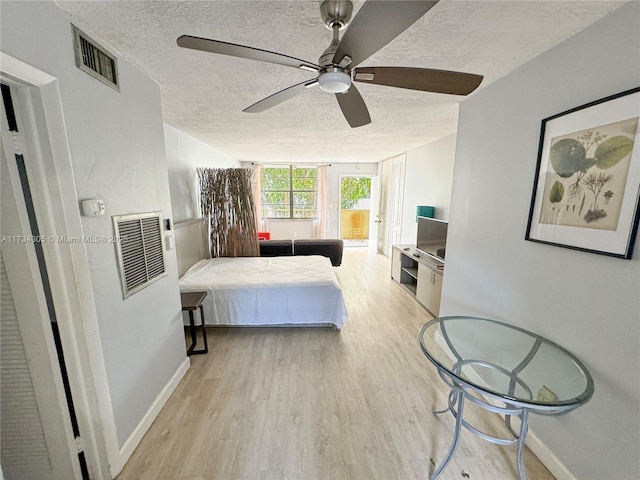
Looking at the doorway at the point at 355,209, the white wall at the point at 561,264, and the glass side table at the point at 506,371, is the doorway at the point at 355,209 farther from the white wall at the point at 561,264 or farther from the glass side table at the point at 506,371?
the glass side table at the point at 506,371

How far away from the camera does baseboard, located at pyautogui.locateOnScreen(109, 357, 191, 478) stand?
1338 mm

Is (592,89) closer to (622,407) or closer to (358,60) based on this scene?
(358,60)

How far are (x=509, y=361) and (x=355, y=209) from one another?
567 centimetres

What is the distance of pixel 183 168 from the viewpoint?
3301 mm

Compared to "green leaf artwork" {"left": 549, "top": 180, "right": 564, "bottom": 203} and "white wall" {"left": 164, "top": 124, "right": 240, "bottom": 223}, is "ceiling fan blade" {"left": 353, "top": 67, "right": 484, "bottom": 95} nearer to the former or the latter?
"green leaf artwork" {"left": 549, "top": 180, "right": 564, "bottom": 203}

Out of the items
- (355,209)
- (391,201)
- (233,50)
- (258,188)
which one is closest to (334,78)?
(233,50)

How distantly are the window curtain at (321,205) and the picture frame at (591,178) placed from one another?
524cm

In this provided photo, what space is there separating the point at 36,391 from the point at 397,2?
6.80ft

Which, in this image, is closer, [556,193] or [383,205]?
[556,193]

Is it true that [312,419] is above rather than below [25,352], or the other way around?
below

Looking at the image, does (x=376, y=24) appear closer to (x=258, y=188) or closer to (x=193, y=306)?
(x=193, y=306)

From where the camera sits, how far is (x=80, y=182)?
1.12m

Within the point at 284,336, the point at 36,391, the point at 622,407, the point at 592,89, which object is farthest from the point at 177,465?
the point at 592,89

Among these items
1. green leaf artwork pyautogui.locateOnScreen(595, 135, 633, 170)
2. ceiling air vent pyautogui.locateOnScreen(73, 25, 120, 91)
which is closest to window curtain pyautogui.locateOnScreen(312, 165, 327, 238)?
ceiling air vent pyautogui.locateOnScreen(73, 25, 120, 91)
